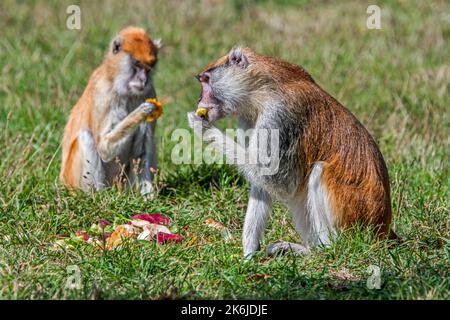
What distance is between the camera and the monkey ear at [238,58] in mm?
6066

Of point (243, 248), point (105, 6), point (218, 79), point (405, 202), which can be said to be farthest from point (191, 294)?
point (105, 6)

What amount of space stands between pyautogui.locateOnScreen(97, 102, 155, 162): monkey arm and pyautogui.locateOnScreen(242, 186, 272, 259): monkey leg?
5.32 ft

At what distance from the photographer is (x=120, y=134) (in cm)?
738

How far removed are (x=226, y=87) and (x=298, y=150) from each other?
636mm

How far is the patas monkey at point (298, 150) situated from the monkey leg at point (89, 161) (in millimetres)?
1661

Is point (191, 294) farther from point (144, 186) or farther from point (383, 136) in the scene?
point (383, 136)

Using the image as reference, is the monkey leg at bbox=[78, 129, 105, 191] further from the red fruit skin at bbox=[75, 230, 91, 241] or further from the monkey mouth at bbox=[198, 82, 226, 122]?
the monkey mouth at bbox=[198, 82, 226, 122]

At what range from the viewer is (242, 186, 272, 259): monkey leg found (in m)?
5.86

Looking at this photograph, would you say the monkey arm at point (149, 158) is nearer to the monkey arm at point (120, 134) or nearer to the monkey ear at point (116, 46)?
the monkey arm at point (120, 134)

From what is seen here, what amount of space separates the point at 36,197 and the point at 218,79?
5.29 ft

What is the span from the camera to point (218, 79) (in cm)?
607

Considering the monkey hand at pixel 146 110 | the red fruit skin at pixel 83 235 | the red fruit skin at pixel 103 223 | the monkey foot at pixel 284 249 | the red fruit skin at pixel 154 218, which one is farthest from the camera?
the monkey hand at pixel 146 110

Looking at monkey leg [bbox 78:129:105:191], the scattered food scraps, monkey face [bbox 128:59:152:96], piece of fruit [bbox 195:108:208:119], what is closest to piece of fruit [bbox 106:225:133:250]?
the scattered food scraps

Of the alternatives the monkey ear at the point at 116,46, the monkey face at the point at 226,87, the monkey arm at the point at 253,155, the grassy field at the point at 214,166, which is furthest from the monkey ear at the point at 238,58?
the monkey ear at the point at 116,46
